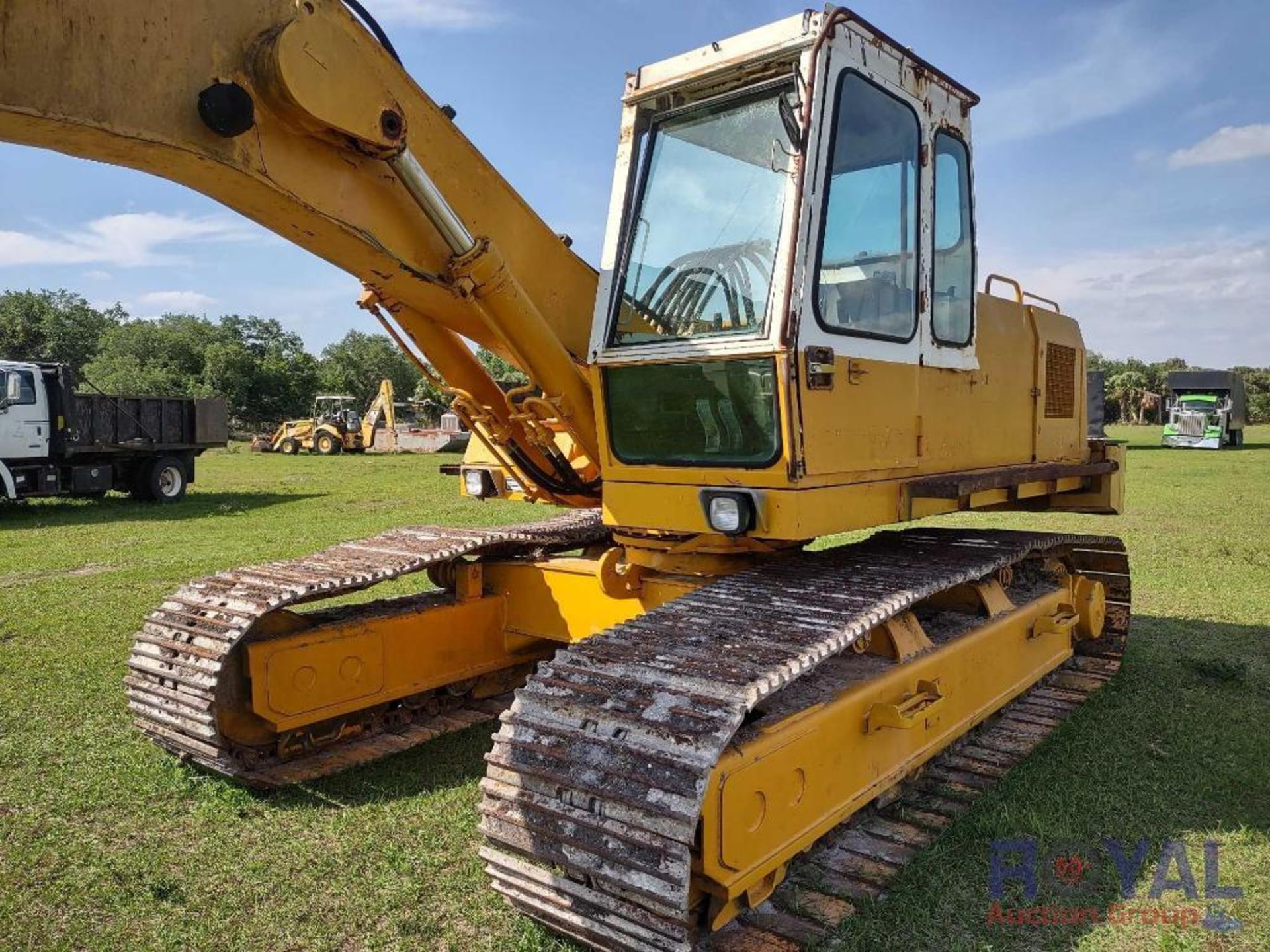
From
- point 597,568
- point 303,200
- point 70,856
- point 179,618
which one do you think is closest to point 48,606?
point 179,618

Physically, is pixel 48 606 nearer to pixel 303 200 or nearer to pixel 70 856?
pixel 70 856

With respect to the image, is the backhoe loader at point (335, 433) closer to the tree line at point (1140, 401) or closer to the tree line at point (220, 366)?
the tree line at point (220, 366)

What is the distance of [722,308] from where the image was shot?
377cm

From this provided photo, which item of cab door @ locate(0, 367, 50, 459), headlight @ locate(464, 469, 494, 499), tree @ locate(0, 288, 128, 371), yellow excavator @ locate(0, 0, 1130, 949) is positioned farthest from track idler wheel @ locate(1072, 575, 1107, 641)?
tree @ locate(0, 288, 128, 371)

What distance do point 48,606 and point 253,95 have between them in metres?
6.88

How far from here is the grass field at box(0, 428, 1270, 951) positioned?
10.7 feet

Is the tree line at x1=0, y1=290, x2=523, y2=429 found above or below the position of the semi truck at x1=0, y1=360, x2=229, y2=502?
above

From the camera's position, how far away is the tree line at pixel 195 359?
55.5 metres

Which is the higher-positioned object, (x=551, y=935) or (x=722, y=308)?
(x=722, y=308)

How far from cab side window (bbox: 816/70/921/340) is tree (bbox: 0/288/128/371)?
76.2 metres
